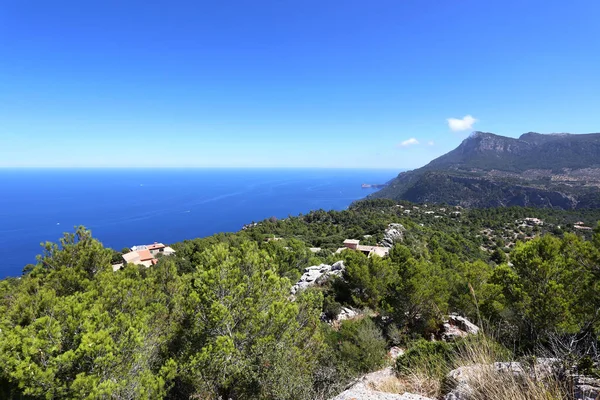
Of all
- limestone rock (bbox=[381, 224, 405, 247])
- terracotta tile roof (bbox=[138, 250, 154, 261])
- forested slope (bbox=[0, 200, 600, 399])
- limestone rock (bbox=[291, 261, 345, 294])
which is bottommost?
terracotta tile roof (bbox=[138, 250, 154, 261])

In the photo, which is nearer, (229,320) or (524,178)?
(229,320)

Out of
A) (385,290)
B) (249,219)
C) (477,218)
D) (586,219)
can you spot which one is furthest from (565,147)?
(385,290)

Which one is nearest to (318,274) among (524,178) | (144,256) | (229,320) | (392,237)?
(229,320)

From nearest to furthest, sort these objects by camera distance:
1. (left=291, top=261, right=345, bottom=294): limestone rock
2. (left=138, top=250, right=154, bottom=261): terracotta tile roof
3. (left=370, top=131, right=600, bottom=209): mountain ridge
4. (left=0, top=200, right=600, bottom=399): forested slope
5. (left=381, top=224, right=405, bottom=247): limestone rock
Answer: (left=0, top=200, right=600, bottom=399): forested slope < (left=291, top=261, right=345, bottom=294): limestone rock < (left=381, top=224, right=405, bottom=247): limestone rock < (left=138, top=250, right=154, bottom=261): terracotta tile roof < (left=370, top=131, right=600, bottom=209): mountain ridge

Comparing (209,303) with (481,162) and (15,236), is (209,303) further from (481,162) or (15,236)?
(481,162)

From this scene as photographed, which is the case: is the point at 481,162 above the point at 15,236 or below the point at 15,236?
above

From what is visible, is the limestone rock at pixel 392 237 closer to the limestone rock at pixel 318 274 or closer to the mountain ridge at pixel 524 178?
the limestone rock at pixel 318 274

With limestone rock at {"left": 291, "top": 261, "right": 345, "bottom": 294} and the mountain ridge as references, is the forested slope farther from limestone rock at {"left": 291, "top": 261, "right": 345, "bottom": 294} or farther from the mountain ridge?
the mountain ridge

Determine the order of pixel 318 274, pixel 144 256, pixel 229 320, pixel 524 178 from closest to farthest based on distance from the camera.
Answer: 1. pixel 229 320
2. pixel 318 274
3. pixel 144 256
4. pixel 524 178

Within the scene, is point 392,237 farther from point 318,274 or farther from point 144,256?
point 144,256

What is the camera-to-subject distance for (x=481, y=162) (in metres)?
174

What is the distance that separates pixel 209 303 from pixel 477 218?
3019 inches

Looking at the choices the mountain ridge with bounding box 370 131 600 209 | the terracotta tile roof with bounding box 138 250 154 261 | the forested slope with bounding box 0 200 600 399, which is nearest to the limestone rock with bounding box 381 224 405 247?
the forested slope with bounding box 0 200 600 399

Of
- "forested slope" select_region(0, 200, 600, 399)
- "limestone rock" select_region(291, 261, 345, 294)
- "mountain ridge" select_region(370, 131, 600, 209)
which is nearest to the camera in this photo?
"forested slope" select_region(0, 200, 600, 399)
